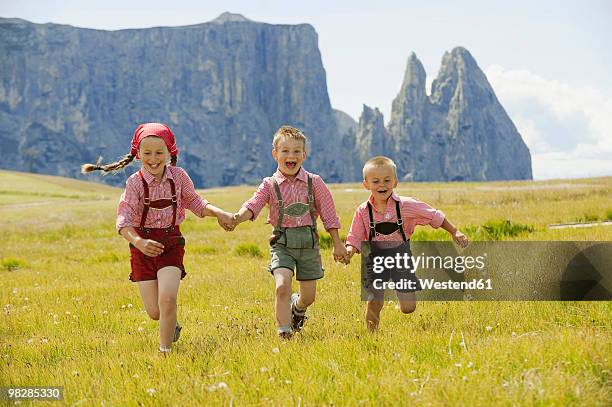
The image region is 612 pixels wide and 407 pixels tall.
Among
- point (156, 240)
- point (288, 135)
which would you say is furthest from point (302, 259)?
point (156, 240)

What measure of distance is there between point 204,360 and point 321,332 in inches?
57.7

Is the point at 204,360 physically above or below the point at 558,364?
below

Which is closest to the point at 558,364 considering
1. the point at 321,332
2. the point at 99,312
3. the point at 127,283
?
the point at 321,332

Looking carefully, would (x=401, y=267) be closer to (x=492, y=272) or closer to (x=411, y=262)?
(x=411, y=262)

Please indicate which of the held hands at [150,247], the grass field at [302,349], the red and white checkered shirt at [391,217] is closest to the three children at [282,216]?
the red and white checkered shirt at [391,217]

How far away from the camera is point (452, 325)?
6047 millimetres

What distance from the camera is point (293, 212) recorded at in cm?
647

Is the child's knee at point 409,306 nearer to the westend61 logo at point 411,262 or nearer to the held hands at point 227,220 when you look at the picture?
the westend61 logo at point 411,262

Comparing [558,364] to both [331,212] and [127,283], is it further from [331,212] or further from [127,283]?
[127,283]

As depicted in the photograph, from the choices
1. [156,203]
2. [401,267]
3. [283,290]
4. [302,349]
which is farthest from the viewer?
[401,267]

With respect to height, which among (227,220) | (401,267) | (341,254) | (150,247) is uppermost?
(227,220)

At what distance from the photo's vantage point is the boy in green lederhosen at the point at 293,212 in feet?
21.0

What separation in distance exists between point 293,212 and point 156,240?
1.56m

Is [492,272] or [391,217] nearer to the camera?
[391,217]
